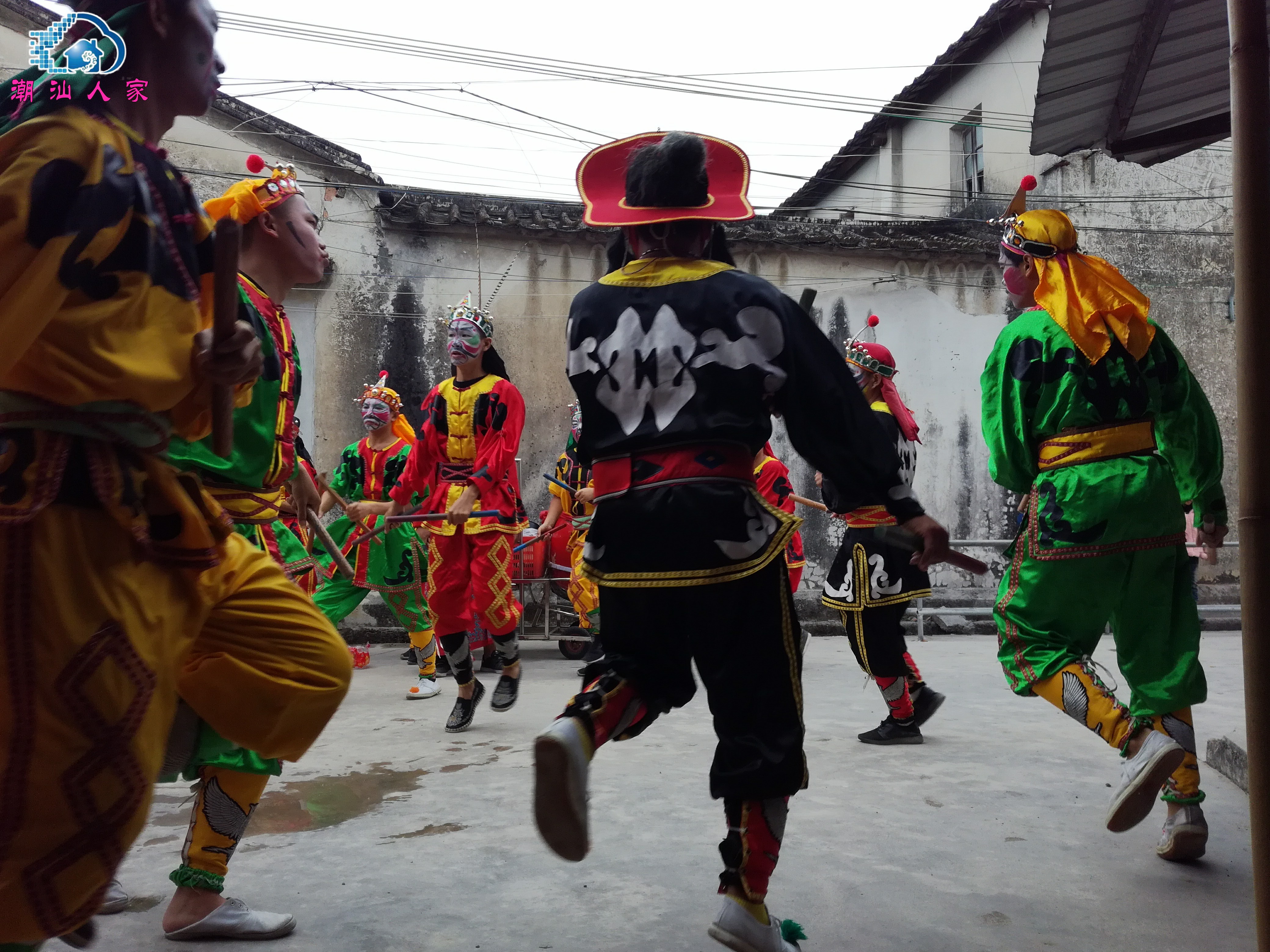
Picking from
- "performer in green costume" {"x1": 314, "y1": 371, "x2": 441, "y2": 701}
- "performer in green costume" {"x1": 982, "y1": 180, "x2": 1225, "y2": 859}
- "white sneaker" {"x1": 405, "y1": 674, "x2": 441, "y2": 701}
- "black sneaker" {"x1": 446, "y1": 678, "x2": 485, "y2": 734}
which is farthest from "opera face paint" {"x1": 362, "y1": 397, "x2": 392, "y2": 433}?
"performer in green costume" {"x1": 982, "y1": 180, "x2": 1225, "y2": 859}

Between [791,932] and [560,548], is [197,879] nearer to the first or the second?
[791,932]

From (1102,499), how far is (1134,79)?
2.10 metres

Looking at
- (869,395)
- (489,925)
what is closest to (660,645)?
(489,925)

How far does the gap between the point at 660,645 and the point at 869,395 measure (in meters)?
3.44

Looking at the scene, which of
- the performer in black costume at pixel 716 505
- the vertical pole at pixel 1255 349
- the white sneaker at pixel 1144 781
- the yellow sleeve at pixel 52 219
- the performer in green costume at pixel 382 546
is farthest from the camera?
the performer in green costume at pixel 382 546

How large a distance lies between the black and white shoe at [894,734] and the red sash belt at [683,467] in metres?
2.88

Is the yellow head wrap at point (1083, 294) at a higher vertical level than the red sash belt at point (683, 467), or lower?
higher

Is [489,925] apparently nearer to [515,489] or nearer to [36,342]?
[36,342]

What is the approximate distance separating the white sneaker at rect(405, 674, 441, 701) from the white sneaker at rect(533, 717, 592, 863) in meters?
4.79

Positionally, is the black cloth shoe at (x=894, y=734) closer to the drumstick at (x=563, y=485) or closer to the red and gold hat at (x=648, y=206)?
the red and gold hat at (x=648, y=206)

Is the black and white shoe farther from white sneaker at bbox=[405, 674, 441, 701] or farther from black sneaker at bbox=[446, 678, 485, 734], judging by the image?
white sneaker at bbox=[405, 674, 441, 701]

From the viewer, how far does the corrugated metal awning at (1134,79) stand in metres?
3.87

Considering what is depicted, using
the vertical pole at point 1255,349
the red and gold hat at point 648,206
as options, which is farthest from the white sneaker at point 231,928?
the vertical pole at point 1255,349

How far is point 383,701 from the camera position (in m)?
6.66
